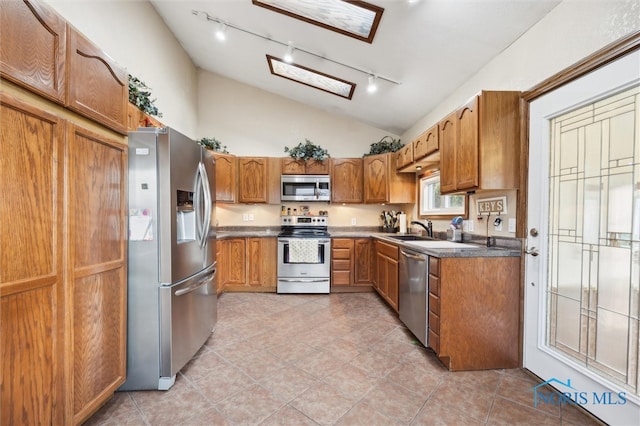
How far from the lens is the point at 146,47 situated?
9.35ft

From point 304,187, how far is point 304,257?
1.10 meters

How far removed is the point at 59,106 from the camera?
117cm

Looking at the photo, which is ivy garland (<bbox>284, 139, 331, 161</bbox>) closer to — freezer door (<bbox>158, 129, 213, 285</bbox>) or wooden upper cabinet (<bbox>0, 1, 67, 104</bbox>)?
freezer door (<bbox>158, 129, 213, 285</bbox>)

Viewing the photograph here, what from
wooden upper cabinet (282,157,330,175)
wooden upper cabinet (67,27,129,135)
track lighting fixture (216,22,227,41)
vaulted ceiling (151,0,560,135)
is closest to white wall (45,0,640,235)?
vaulted ceiling (151,0,560,135)

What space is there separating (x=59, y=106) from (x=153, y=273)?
3.39ft

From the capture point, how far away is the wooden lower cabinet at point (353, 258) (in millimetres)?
3707

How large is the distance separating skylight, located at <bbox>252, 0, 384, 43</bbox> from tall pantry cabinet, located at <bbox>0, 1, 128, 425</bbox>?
1551 mm

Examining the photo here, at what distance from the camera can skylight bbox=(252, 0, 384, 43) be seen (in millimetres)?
2053

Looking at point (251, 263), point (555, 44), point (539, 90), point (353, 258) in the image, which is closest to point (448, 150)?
point (539, 90)

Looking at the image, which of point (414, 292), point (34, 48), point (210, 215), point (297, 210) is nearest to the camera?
point (34, 48)

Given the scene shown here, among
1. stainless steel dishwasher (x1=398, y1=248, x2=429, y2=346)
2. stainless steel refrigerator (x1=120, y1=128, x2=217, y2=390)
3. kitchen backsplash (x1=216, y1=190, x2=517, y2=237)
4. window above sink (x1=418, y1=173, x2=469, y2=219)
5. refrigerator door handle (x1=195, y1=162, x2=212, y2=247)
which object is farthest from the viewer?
kitchen backsplash (x1=216, y1=190, x2=517, y2=237)

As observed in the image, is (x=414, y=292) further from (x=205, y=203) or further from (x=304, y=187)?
(x=304, y=187)

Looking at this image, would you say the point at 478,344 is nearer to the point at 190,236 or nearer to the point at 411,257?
the point at 411,257

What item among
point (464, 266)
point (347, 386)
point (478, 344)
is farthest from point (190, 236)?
point (478, 344)
